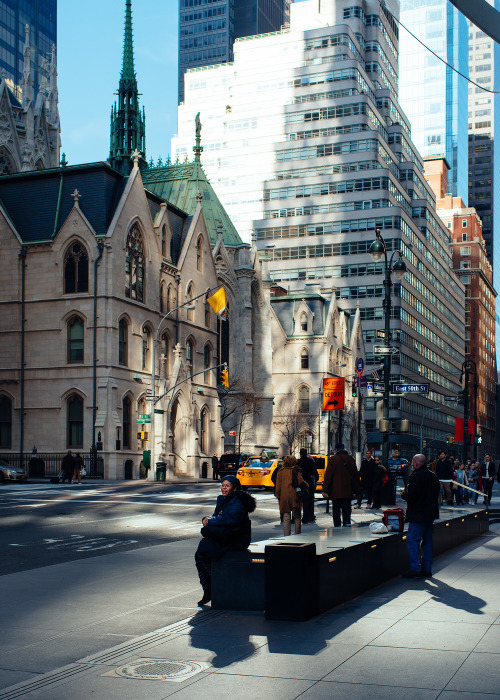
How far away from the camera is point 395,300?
10694 cm

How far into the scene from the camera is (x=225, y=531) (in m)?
10.6

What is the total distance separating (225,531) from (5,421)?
44239 mm

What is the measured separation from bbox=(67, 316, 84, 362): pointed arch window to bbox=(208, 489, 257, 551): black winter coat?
Result: 41.8 m

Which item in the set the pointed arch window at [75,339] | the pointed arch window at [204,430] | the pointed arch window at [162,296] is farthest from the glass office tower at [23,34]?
the pointed arch window at [75,339]

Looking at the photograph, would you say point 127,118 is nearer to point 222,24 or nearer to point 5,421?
point 5,421

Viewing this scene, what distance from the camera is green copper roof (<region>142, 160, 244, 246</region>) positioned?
73.1m

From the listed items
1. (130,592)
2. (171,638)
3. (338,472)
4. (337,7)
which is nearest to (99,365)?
(338,472)

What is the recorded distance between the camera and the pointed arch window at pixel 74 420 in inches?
2010

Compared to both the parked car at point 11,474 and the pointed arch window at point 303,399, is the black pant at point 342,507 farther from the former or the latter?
the pointed arch window at point 303,399

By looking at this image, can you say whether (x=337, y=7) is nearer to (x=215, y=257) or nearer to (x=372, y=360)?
(x=372, y=360)

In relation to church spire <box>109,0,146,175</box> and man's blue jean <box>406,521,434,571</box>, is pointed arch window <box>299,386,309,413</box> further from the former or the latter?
man's blue jean <box>406,521,434,571</box>

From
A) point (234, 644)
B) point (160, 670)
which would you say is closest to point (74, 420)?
point (234, 644)

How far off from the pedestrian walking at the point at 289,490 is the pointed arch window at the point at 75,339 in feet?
114

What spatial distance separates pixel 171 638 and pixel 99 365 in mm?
42504
